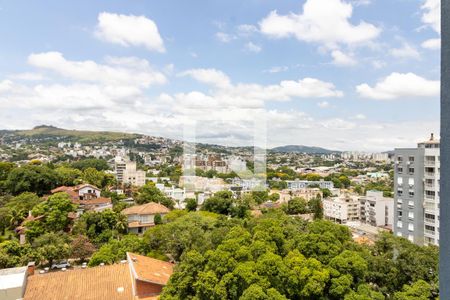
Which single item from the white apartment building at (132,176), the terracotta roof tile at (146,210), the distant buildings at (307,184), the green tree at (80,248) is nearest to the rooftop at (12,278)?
the green tree at (80,248)

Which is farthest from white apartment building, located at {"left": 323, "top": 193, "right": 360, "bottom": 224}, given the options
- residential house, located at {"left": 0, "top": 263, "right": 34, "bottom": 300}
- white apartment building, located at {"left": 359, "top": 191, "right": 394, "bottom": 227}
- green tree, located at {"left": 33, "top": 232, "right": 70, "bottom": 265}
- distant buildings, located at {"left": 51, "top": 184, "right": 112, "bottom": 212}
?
residential house, located at {"left": 0, "top": 263, "right": 34, "bottom": 300}

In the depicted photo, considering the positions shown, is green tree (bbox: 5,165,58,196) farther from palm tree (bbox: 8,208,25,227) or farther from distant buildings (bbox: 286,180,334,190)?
distant buildings (bbox: 286,180,334,190)

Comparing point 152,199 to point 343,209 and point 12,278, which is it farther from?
point 343,209

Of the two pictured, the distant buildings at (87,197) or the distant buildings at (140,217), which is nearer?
the distant buildings at (140,217)

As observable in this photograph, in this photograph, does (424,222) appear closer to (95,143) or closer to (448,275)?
(448,275)

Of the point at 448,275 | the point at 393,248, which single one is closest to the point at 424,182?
the point at 393,248

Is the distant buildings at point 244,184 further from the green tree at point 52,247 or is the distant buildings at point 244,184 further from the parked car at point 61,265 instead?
the green tree at point 52,247
